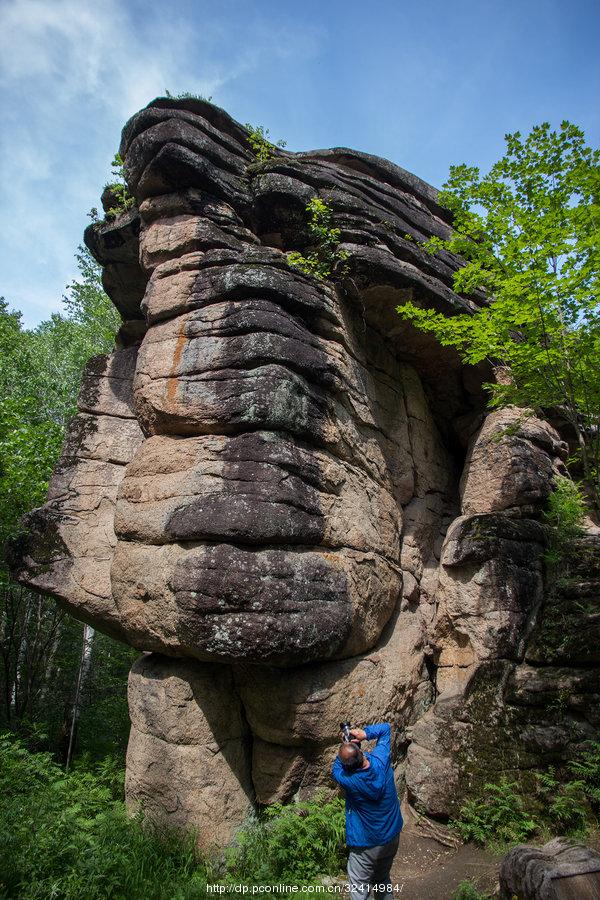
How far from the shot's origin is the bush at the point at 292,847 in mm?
5793

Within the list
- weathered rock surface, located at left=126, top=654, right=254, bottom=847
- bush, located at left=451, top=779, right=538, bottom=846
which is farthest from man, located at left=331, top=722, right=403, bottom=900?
weathered rock surface, located at left=126, top=654, right=254, bottom=847

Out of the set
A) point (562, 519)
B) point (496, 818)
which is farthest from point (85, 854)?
point (562, 519)

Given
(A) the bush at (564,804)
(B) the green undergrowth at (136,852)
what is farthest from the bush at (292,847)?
(A) the bush at (564,804)

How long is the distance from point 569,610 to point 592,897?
4316 mm

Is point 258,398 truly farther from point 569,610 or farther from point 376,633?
point 569,610

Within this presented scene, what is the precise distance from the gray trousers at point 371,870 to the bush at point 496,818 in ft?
7.60

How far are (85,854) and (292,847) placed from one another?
232 cm

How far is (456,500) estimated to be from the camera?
39.4ft

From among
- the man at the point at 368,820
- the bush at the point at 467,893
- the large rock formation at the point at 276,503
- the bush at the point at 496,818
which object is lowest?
the bush at the point at 467,893

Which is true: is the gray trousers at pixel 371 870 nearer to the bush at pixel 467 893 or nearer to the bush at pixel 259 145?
the bush at pixel 467 893

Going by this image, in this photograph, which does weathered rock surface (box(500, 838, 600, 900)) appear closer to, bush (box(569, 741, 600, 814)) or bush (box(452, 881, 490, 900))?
bush (box(452, 881, 490, 900))

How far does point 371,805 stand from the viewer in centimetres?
471

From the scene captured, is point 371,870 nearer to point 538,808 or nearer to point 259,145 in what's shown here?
point 538,808

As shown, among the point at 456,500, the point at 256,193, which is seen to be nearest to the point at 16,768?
the point at 456,500
